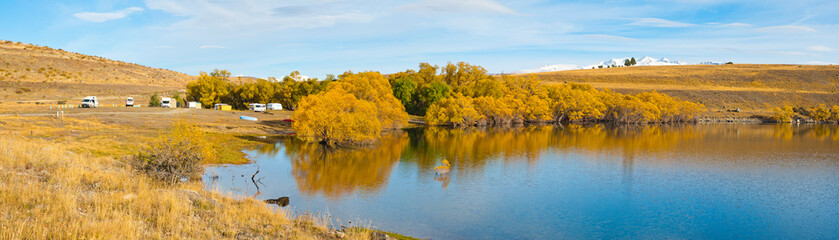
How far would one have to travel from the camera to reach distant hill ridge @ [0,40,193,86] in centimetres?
11400

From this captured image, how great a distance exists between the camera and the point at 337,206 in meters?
26.5

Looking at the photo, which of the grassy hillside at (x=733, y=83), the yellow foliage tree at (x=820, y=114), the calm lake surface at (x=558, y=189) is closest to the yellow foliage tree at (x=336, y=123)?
the calm lake surface at (x=558, y=189)

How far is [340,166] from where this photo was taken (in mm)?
40625

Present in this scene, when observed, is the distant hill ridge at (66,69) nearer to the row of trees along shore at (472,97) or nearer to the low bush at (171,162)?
the row of trees along shore at (472,97)

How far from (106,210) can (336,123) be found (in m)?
38.5

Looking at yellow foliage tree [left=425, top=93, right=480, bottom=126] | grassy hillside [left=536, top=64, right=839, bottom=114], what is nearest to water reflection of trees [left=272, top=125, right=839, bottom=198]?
yellow foliage tree [left=425, top=93, right=480, bottom=126]

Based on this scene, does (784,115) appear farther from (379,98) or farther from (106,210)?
(106,210)

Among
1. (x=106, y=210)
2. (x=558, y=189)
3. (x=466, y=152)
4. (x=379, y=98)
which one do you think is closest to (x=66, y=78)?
(x=379, y=98)

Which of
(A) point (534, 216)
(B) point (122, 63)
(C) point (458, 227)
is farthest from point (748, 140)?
(B) point (122, 63)

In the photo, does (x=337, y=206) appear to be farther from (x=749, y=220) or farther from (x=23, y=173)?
(x=749, y=220)

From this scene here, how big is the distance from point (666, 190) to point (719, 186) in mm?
4563

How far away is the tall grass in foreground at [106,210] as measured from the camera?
12.3 m

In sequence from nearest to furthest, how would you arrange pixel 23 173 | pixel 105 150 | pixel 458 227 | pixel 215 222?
pixel 215 222, pixel 23 173, pixel 458 227, pixel 105 150

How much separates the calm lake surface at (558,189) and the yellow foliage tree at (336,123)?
1.94 meters
